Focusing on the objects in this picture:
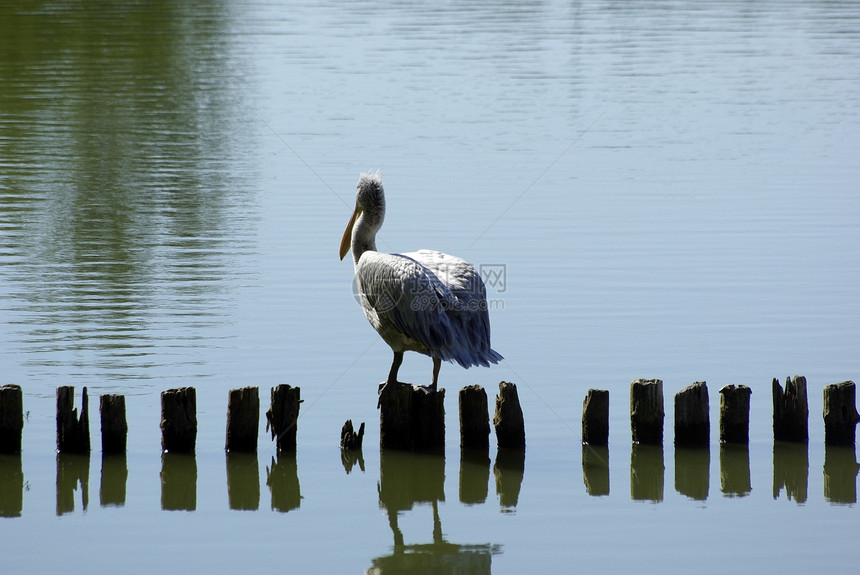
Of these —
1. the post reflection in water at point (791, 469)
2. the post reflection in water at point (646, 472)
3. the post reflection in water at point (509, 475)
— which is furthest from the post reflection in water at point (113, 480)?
the post reflection in water at point (791, 469)

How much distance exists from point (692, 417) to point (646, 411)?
0.31 meters

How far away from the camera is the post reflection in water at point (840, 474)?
8.05 m

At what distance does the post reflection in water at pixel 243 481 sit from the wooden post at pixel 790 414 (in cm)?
340

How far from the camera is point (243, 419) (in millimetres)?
8211

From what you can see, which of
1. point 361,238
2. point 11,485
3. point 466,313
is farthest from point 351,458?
point 11,485

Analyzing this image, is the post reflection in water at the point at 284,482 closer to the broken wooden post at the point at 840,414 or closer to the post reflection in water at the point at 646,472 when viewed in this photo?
the post reflection in water at the point at 646,472

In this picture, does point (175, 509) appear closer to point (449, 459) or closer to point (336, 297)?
point (449, 459)

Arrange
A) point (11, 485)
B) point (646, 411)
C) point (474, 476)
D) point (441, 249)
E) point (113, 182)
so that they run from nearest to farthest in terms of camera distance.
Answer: point (11, 485) < point (474, 476) < point (646, 411) < point (441, 249) < point (113, 182)

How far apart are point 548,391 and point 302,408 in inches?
76.0

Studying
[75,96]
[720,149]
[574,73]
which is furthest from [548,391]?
[574,73]

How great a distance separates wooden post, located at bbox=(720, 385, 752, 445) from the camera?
27.3 ft

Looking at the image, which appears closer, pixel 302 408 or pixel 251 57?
pixel 302 408

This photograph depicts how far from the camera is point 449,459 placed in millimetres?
8453

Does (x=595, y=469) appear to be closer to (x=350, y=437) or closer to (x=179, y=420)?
(x=350, y=437)
